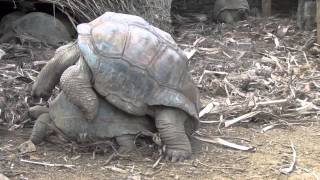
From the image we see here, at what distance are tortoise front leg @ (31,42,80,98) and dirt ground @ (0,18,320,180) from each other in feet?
1.24

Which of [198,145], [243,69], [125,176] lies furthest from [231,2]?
[125,176]

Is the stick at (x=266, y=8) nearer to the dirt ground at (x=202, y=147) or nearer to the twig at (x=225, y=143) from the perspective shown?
the dirt ground at (x=202, y=147)

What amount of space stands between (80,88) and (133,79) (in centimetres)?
39

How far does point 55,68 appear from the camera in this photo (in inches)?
193

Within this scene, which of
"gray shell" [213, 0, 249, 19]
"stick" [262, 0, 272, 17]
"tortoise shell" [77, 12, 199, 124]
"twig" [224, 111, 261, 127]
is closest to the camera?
"tortoise shell" [77, 12, 199, 124]

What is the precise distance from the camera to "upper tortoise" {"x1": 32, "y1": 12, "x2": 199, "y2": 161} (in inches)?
179

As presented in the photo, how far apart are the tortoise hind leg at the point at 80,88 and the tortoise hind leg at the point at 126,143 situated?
293mm

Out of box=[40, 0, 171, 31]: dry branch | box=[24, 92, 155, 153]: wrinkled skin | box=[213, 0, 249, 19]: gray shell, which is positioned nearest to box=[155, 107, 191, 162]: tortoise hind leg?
box=[24, 92, 155, 153]: wrinkled skin

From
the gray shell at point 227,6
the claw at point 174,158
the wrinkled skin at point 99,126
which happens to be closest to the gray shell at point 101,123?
the wrinkled skin at point 99,126

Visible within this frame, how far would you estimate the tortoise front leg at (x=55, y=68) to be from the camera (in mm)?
4848

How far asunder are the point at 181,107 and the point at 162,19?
4.61 m

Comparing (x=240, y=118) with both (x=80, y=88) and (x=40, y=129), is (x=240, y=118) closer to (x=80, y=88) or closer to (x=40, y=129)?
(x=80, y=88)

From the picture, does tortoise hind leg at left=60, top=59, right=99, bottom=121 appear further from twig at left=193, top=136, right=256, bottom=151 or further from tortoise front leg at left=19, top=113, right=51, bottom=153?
twig at left=193, top=136, right=256, bottom=151

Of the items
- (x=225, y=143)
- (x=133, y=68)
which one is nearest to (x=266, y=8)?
(x=225, y=143)
